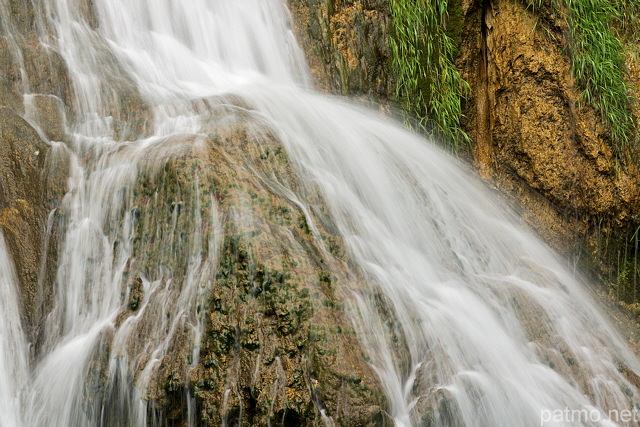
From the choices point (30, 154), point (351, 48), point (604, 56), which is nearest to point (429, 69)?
point (351, 48)

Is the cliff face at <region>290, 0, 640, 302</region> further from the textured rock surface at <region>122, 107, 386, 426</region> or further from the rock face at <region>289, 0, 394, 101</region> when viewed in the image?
the textured rock surface at <region>122, 107, 386, 426</region>

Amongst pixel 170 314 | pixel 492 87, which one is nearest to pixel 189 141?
pixel 170 314

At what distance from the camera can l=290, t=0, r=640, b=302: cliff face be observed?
4.92 m

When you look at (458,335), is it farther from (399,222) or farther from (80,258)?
(80,258)

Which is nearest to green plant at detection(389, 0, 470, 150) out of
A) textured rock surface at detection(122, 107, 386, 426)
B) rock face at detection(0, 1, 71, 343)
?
textured rock surface at detection(122, 107, 386, 426)

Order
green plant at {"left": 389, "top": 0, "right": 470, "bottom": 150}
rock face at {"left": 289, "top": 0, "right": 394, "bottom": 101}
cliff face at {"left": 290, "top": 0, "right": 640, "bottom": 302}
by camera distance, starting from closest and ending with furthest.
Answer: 1. cliff face at {"left": 290, "top": 0, "right": 640, "bottom": 302}
2. green plant at {"left": 389, "top": 0, "right": 470, "bottom": 150}
3. rock face at {"left": 289, "top": 0, "right": 394, "bottom": 101}

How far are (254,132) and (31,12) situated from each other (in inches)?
101

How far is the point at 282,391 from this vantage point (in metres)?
2.83

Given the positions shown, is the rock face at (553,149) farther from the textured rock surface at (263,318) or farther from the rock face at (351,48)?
the textured rock surface at (263,318)

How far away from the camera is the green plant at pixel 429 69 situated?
17.6 ft

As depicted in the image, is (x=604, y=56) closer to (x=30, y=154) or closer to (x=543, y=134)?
(x=543, y=134)

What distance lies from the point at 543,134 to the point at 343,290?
2.90m

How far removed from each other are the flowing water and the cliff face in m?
0.36

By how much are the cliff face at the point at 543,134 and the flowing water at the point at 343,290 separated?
358mm
